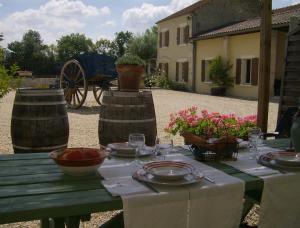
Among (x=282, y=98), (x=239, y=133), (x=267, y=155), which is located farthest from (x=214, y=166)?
(x=282, y=98)

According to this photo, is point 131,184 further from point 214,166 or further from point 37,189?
point 214,166

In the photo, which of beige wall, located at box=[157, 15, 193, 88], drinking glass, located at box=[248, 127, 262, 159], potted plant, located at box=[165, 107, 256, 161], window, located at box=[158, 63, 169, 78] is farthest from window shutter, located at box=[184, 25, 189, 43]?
drinking glass, located at box=[248, 127, 262, 159]

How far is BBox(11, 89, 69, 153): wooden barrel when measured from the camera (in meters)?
3.89

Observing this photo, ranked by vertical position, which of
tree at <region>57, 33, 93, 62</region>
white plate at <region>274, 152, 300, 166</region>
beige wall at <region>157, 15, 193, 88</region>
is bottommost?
white plate at <region>274, 152, 300, 166</region>

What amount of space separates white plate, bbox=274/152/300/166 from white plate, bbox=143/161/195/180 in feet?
1.69

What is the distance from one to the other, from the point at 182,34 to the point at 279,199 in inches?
901

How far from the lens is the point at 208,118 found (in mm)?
5031

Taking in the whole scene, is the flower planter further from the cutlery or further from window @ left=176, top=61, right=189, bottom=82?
the cutlery

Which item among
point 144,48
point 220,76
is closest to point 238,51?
point 220,76

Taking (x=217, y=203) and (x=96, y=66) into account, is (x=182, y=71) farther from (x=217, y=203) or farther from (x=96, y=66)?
(x=217, y=203)

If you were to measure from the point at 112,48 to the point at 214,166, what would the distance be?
54476mm

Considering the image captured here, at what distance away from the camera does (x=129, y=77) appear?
424 centimetres

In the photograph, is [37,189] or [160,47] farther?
[160,47]

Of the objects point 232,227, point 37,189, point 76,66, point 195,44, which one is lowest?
point 232,227
